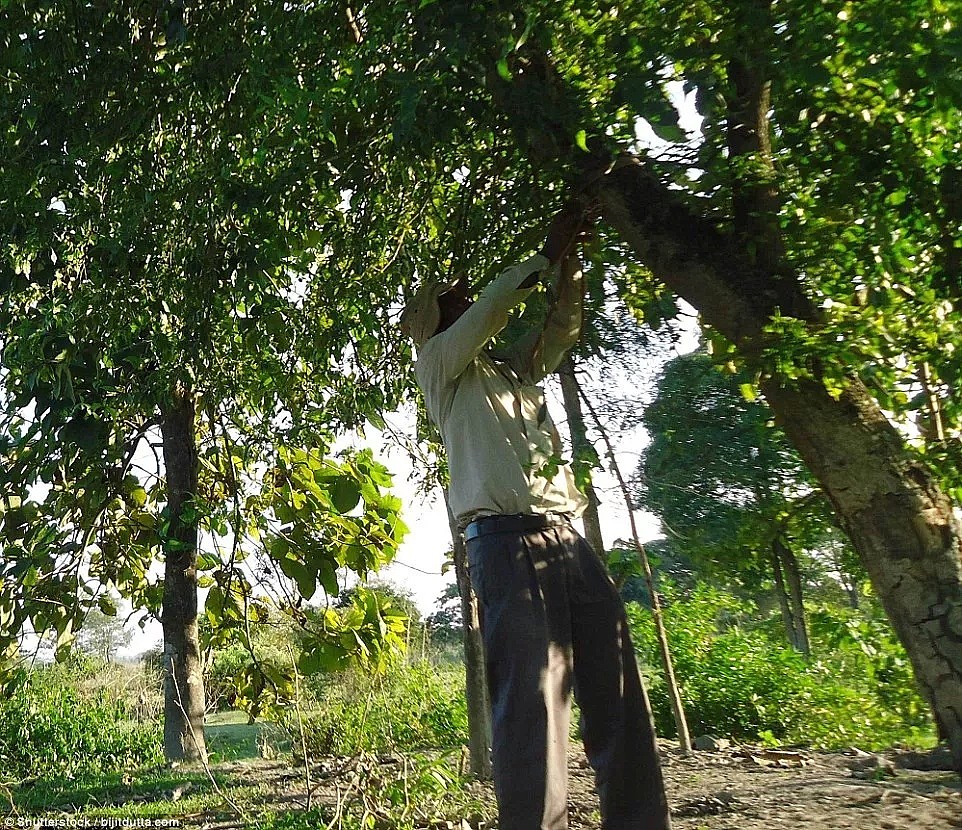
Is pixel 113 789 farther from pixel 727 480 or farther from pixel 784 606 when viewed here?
pixel 784 606

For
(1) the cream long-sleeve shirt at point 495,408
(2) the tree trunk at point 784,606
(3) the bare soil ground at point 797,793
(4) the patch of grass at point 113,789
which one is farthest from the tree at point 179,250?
(2) the tree trunk at point 784,606

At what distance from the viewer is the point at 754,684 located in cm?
632

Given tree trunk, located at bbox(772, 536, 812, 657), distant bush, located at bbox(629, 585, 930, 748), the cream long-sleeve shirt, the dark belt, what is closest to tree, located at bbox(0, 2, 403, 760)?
the cream long-sleeve shirt

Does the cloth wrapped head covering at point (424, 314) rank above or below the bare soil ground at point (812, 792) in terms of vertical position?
above

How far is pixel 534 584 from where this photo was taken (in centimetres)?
260

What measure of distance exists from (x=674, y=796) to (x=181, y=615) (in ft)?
11.3

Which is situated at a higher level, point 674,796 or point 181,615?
point 181,615

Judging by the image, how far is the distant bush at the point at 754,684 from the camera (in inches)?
221

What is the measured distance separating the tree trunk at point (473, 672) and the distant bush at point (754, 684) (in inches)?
75.4

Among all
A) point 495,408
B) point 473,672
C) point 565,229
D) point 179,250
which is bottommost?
point 473,672

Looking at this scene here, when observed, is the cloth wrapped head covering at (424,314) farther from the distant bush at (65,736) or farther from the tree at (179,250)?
the distant bush at (65,736)

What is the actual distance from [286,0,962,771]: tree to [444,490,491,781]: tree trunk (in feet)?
6.75

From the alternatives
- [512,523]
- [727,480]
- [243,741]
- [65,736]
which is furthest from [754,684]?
[65,736]

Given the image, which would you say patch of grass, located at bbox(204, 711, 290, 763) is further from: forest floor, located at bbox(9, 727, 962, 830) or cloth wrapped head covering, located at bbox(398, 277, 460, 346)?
cloth wrapped head covering, located at bbox(398, 277, 460, 346)
